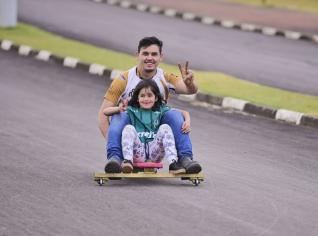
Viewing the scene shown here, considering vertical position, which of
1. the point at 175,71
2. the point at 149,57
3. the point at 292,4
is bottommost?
the point at 175,71

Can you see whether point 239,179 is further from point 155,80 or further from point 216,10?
point 216,10

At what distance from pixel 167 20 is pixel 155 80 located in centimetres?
1806

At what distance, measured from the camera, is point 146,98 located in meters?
10.5

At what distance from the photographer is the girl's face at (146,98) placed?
1047 centimetres

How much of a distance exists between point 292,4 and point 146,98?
2304 centimetres

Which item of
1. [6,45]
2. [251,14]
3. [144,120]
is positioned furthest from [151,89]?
[251,14]

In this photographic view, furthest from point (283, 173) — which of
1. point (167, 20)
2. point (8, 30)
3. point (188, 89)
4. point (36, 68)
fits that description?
point (167, 20)

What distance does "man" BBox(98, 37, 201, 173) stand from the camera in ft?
34.0

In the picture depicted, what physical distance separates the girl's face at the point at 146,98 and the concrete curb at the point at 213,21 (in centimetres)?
1612

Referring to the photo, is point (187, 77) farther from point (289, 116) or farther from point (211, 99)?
point (211, 99)

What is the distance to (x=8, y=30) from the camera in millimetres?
24422

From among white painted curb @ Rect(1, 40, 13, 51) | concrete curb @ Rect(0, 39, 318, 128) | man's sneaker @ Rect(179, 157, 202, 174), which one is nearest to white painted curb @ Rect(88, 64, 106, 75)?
concrete curb @ Rect(0, 39, 318, 128)

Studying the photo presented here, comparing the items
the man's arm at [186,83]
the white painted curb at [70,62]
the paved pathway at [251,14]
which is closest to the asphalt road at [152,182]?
the man's arm at [186,83]

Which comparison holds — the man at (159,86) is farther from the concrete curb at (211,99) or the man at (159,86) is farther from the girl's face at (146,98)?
the concrete curb at (211,99)
